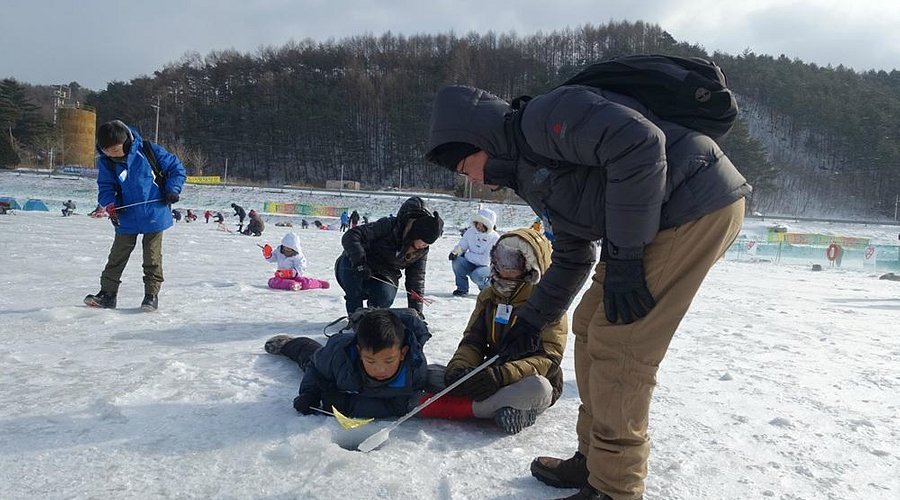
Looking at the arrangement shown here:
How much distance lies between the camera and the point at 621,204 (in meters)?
1.45

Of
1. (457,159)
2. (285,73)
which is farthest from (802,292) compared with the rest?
(285,73)

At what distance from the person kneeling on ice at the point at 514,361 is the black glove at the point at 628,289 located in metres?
0.92

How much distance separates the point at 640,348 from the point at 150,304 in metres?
4.09

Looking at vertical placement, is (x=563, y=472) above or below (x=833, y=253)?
below

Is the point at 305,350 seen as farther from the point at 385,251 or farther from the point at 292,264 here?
the point at 292,264

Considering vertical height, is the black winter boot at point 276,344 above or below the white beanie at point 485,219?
below

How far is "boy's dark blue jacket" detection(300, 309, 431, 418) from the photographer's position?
232 centimetres

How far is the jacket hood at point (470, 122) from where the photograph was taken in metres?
1.65

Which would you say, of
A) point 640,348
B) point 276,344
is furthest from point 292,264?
point 640,348

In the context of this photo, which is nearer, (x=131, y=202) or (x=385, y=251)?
(x=385, y=251)

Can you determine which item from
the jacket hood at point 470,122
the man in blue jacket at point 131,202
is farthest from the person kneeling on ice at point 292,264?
the jacket hood at point 470,122

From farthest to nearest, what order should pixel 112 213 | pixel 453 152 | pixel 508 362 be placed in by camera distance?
pixel 112 213, pixel 508 362, pixel 453 152

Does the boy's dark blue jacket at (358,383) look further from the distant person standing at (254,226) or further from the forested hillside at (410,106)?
the forested hillside at (410,106)

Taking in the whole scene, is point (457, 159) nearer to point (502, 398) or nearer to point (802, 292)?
point (502, 398)
